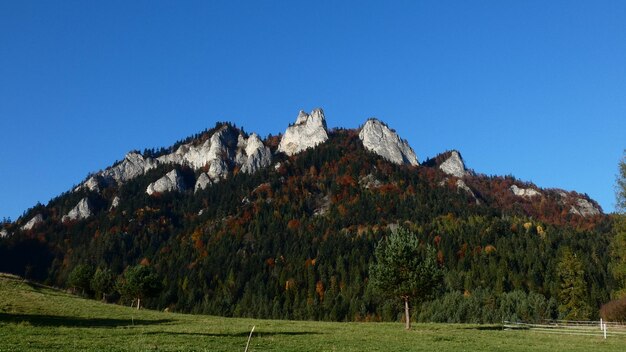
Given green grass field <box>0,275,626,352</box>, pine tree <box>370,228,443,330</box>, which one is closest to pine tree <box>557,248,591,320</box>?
pine tree <box>370,228,443,330</box>

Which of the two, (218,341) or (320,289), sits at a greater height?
(320,289)

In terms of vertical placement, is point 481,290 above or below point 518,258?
below

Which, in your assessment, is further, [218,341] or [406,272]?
[406,272]

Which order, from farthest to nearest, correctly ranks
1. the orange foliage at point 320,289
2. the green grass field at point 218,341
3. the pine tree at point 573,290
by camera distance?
the orange foliage at point 320,289
the pine tree at point 573,290
the green grass field at point 218,341

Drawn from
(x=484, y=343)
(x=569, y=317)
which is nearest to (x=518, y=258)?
(x=569, y=317)

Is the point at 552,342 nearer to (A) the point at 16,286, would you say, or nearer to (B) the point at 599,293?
(A) the point at 16,286

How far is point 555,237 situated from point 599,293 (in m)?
62.3

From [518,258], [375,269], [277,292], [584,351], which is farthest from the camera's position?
[277,292]

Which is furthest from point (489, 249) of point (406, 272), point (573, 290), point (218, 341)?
point (218, 341)

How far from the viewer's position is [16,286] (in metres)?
73.2

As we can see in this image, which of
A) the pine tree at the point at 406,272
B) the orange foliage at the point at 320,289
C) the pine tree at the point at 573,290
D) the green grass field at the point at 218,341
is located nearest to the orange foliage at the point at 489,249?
the orange foliage at the point at 320,289

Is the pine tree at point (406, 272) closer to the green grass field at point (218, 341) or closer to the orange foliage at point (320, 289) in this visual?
the green grass field at point (218, 341)

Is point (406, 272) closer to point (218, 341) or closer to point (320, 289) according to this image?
point (218, 341)

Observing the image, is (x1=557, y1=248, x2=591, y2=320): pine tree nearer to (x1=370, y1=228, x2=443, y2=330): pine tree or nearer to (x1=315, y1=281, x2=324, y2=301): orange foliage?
(x1=370, y1=228, x2=443, y2=330): pine tree
